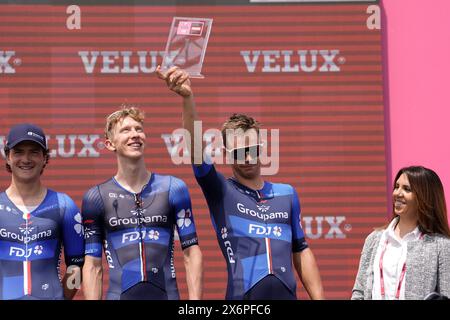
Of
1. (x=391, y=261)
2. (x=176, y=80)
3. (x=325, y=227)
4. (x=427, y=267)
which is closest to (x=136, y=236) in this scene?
(x=176, y=80)

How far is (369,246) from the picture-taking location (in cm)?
405

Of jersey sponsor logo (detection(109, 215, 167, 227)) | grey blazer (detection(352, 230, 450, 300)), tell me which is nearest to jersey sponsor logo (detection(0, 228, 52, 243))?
jersey sponsor logo (detection(109, 215, 167, 227))

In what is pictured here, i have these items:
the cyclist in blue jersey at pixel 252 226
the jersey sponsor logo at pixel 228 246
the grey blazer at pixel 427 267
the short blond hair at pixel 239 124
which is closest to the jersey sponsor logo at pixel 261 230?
the cyclist in blue jersey at pixel 252 226

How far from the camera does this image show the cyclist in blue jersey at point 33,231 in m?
3.92

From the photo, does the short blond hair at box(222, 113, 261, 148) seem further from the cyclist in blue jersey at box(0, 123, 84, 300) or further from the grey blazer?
the grey blazer

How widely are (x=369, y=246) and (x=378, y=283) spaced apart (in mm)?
221

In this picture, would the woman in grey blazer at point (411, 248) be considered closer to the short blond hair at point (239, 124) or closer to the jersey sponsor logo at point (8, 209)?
the short blond hair at point (239, 124)

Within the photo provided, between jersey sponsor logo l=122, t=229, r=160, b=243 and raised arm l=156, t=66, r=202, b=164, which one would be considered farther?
jersey sponsor logo l=122, t=229, r=160, b=243

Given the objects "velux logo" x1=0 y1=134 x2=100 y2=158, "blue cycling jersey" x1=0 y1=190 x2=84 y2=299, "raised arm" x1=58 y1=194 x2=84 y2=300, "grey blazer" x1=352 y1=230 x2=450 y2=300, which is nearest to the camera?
"grey blazer" x1=352 y1=230 x2=450 y2=300

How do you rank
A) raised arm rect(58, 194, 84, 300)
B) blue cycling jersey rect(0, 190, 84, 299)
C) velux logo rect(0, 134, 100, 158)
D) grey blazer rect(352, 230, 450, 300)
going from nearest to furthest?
grey blazer rect(352, 230, 450, 300)
blue cycling jersey rect(0, 190, 84, 299)
raised arm rect(58, 194, 84, 300)
velux logo rect(0, 134, 100, 158)

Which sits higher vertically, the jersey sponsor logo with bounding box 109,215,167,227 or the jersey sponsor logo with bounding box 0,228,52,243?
the jersey sponsor logo with bounding box 109,215,167,227

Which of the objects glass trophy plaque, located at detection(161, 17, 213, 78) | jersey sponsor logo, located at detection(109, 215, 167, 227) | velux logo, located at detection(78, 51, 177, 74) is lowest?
jersey sponsor logo, located at detection(109, 215, 167, 227)

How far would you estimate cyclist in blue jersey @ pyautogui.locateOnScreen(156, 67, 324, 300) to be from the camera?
4008 mm

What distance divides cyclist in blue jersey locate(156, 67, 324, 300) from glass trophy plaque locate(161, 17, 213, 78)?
0.33m
